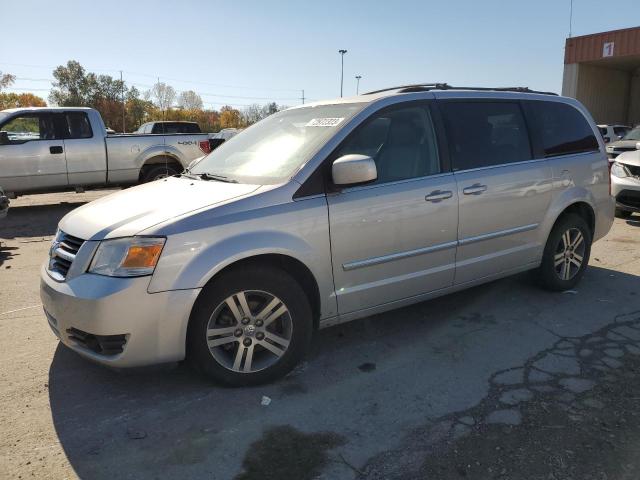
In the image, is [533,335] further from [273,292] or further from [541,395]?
[273,292]

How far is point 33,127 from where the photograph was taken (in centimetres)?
1004

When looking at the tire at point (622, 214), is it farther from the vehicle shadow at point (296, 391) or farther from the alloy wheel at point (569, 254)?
the vehicle shadow at point (296, 391)

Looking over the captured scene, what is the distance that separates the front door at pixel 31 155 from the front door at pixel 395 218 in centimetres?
825

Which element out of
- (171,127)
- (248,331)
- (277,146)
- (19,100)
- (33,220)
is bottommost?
(33,220)

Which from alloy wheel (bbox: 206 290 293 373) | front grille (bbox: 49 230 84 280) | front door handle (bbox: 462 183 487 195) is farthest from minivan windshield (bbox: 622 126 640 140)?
front grille (bbox: 49 230 84 280)

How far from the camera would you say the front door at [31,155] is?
9.64 metres

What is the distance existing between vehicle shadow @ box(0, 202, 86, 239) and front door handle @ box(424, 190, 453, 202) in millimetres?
6528

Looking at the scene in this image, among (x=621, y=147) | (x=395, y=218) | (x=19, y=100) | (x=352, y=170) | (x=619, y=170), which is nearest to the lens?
(x=352, y=170)

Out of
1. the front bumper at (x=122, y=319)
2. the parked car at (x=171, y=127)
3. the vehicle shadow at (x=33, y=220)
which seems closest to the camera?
the front bumper at (x=122, y=319)

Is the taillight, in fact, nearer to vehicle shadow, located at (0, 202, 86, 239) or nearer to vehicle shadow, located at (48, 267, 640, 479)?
vehicle shadow, located at (0, 202, 86, 239)

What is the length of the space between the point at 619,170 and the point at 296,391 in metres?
7.84

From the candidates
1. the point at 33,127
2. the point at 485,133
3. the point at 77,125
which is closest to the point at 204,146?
the point at 77,125

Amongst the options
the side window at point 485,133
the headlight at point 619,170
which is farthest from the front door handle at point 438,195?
the headlight at point 619,170

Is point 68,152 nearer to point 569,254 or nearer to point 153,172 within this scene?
point 153,172
